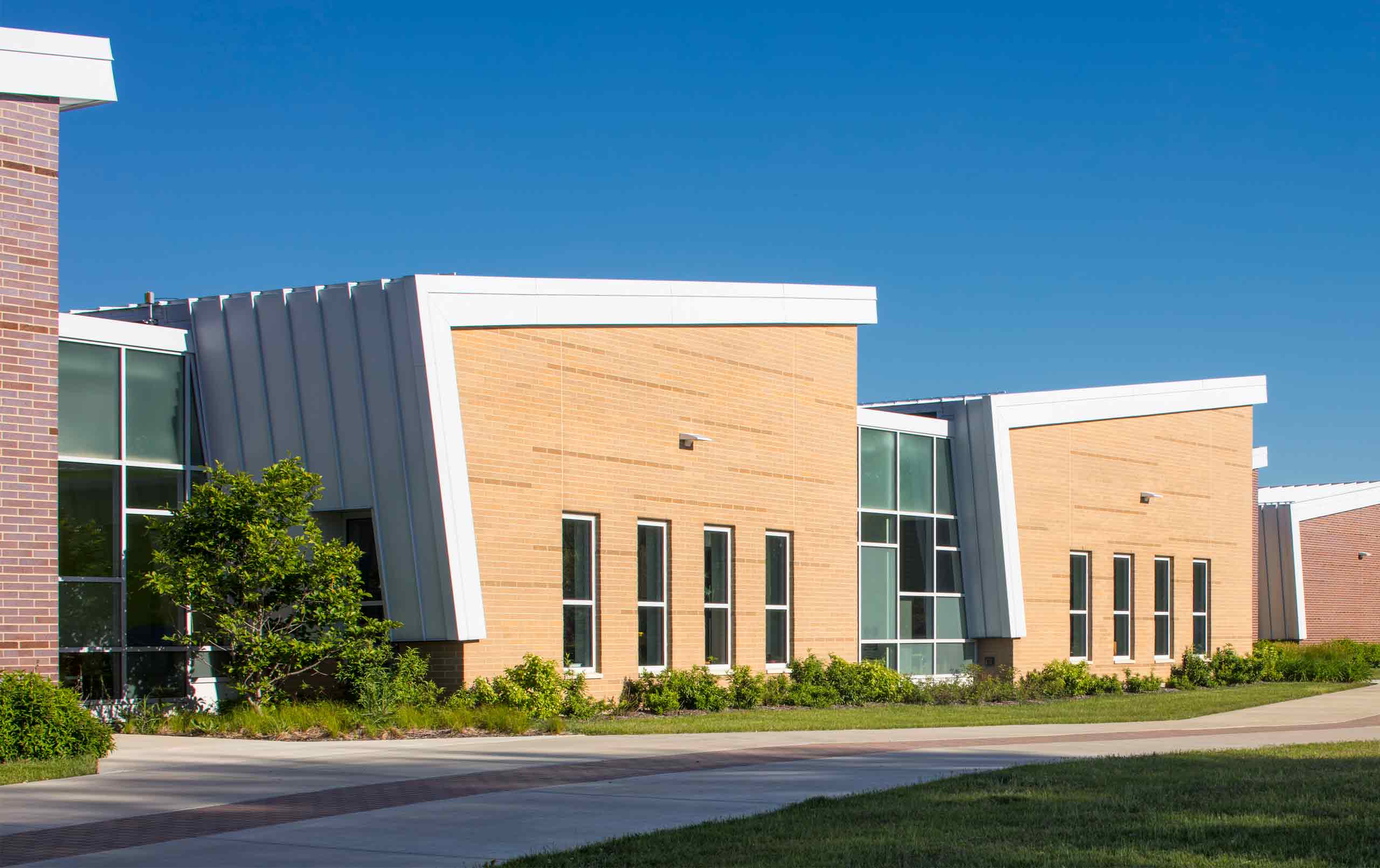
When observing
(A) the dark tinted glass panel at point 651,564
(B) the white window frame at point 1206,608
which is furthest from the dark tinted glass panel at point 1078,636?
(A) the dark tinted glass panel at point 651,564

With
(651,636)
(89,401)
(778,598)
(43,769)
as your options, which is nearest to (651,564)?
(651,636)

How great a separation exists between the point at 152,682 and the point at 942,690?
13.8 m

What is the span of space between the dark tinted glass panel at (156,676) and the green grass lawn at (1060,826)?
39.6ft

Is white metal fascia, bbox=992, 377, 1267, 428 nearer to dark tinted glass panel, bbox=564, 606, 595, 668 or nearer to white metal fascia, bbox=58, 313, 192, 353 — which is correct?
dark tinted glass panel, bbox=564, 606, 595, 668

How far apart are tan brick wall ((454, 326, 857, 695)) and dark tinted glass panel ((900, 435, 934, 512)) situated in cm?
243

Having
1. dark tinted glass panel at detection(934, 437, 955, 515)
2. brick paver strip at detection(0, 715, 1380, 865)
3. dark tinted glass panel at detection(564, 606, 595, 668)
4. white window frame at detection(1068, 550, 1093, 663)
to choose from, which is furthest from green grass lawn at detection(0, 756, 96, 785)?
white window frame at detection(1068, 550, 1093, 663)

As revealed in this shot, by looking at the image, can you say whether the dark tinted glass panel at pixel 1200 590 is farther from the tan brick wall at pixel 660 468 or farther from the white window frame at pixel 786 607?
the white window frame at pixel 786 607

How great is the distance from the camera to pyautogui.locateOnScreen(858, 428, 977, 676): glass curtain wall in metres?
29.2

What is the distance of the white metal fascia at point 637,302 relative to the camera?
2098cm

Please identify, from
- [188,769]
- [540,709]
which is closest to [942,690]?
[540,709]

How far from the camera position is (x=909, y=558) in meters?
30.4

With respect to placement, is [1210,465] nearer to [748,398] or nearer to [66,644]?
[748,398]

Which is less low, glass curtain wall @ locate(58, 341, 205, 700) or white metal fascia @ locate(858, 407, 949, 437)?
white metal fascia @ locate(858, 407, 949, 437)

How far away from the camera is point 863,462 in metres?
29.2
